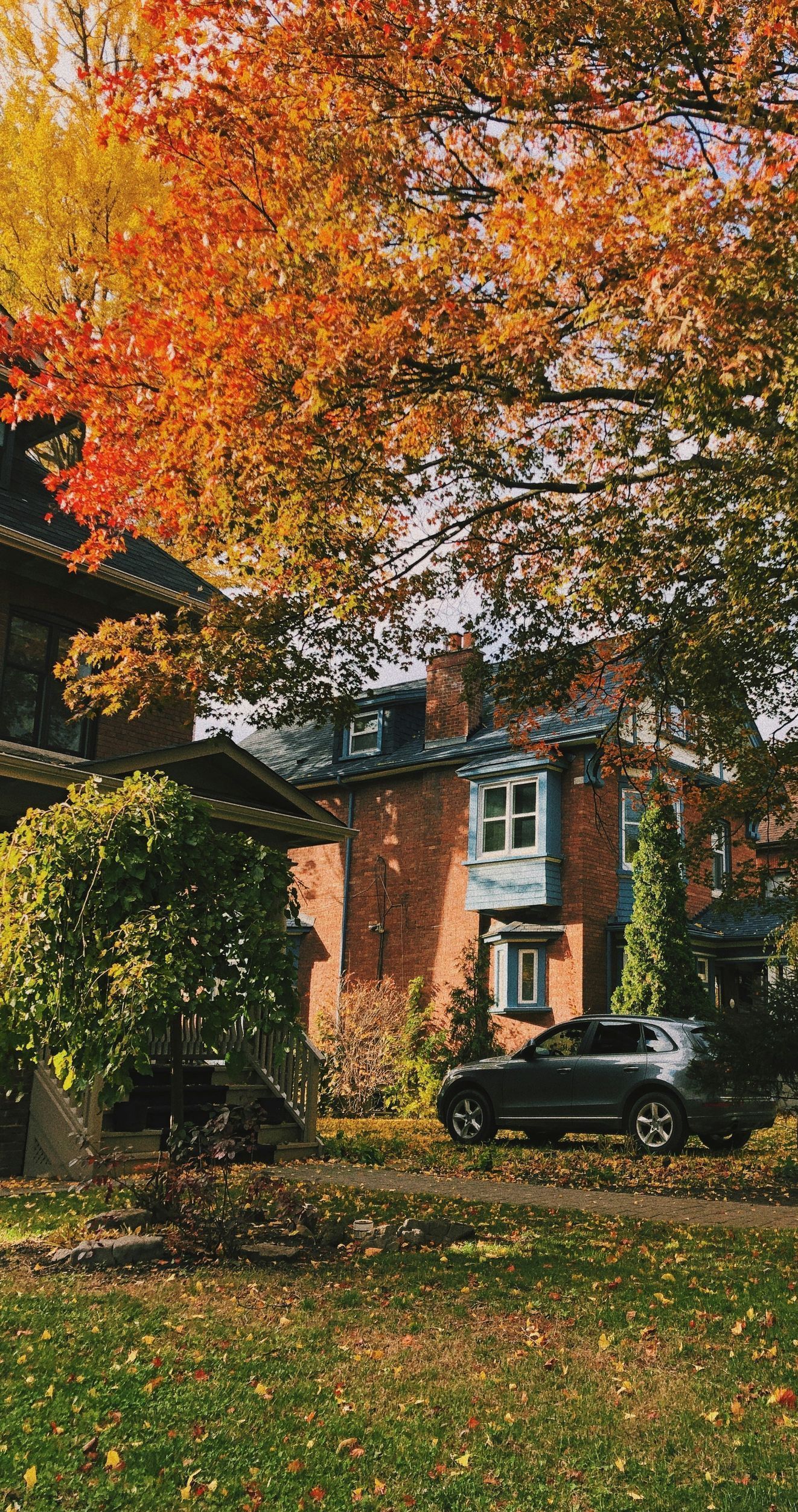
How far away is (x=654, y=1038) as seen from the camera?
1489cm

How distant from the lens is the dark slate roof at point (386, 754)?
82.6 ft

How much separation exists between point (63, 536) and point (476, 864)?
13.3 m

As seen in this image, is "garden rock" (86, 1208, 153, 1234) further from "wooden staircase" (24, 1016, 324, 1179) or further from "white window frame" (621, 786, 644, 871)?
"white window frame" (621, 786, 644, 871)

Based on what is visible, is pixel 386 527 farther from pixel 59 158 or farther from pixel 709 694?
pixel 59 158

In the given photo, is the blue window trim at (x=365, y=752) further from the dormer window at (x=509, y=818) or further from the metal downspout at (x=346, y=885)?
the dormer window at (x=509, y=818)

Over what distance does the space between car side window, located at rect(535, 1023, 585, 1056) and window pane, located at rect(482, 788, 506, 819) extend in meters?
6.03

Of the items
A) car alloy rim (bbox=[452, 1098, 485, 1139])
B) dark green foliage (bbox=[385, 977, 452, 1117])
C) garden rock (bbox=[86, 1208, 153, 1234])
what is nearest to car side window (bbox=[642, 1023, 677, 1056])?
car alloy rim (bbox=[452, 1098, 485, 1139])

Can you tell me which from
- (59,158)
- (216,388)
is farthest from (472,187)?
(59,158)

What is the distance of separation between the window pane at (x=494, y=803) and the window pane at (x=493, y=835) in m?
0.12

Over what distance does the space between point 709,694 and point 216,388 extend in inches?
262

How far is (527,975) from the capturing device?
24.5 metres

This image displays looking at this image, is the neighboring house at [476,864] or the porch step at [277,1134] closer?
the porch step at [277,1134]

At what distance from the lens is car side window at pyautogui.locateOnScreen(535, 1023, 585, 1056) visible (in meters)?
15.8

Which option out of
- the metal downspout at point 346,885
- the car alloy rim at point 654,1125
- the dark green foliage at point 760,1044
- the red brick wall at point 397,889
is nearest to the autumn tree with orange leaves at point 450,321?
the dark green foliage at point 760,1044
